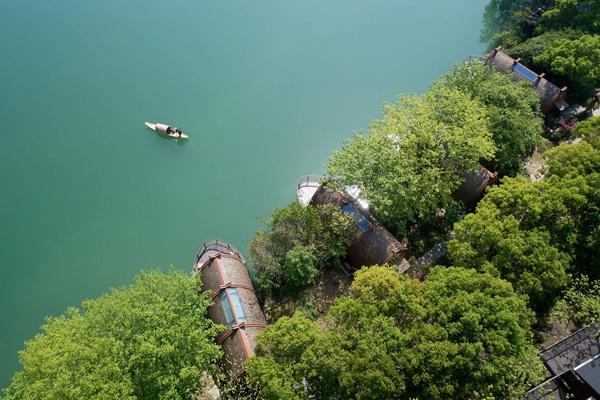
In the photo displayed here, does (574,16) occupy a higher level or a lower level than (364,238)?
higher

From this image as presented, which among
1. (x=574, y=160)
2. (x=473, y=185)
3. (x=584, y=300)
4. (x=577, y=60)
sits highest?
(x=577, y=60)

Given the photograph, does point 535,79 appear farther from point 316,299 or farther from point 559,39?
point 316,299

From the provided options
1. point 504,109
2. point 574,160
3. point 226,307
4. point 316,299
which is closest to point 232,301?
point 226,307

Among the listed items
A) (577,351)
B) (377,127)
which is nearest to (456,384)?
(577,351)

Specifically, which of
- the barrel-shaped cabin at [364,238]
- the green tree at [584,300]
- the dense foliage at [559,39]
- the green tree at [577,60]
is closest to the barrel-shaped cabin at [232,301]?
the barrel-shaped cabin at [364,238]

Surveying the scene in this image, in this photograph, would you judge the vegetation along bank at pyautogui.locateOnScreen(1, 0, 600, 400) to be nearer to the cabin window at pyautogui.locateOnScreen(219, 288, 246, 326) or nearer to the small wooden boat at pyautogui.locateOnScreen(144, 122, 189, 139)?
the cabin window at pyautogui.locateOnScreen(219, 288, 246, 326)

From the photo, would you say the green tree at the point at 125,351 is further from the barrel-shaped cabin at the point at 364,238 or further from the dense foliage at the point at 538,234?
the dense foliage at the point at 538,234
